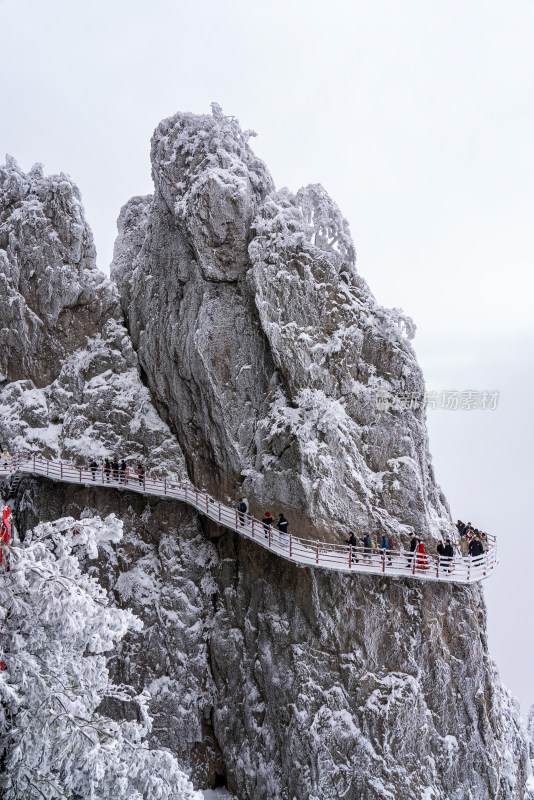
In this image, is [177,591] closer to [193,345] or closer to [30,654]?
[193,345]

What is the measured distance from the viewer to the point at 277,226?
1077 inches

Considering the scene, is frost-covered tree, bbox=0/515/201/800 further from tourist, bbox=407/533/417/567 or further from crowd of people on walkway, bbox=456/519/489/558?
crowd of people on walkway, bbox=456/519/489/558

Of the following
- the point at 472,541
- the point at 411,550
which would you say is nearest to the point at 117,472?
the point at 411,550

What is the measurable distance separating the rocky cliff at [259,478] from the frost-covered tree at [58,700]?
467 inches

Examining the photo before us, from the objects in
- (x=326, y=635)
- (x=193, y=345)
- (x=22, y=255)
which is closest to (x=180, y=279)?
(x=193, y=345)

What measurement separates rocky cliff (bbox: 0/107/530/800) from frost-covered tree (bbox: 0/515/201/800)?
467 inches

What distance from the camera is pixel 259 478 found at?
2533 centimetres

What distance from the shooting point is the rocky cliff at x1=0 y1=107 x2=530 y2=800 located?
75.5ft

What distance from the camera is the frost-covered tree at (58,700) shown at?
35.4 feet

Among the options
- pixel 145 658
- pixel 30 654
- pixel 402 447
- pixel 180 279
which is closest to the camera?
pixel 30 654

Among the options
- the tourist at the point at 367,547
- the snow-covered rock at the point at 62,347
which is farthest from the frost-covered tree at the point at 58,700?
the snow-covered rock at the point at 62,347

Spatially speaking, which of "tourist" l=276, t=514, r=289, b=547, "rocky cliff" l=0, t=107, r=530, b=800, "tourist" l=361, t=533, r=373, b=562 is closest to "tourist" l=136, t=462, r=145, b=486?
"rocky cliff" l=0, t=107, r=530, b=800

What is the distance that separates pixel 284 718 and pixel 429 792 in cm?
595

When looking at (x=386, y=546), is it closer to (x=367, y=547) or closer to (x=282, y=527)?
(x=367, y=547)
